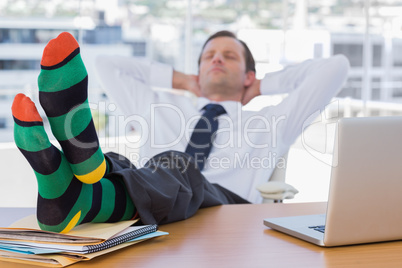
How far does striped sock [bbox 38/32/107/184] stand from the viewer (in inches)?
36.1

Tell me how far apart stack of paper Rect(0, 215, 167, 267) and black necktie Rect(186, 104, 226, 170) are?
126cm

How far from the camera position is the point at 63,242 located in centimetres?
92

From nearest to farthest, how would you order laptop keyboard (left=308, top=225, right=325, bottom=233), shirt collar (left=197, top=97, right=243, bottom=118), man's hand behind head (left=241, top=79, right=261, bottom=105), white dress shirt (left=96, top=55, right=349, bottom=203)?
laptop keyboard (left=308, top=225, right=325, bottom=233) → white dress shirt (left=96, top=55, right=349, bottom=203) → shirt collar (left=197, top=97, right=243, bottom=118) → man's hand behind head (left=241, top=79, right=261, bottom=105)

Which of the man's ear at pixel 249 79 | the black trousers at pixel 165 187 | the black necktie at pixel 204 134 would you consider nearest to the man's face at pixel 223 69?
the man's ear at pixel 249 79

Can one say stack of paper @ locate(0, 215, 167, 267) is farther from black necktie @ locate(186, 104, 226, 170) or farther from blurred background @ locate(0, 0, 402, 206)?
blurred background @ locate(0, 0, 402, 206)

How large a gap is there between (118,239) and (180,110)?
4.96ft

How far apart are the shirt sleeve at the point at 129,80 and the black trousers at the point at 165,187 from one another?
121cm

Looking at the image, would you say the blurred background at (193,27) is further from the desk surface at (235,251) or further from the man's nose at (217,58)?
the desk surface at (235,251)

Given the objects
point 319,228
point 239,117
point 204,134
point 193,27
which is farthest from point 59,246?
point 193,27

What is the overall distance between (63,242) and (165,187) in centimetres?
30

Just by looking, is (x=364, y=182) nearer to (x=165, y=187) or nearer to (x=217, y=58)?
(x=165, y=187)

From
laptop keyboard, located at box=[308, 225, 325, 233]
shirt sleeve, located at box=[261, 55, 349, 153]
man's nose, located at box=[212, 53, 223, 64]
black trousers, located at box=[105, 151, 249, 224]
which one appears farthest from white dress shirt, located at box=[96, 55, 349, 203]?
laptop keyboard, located at box=[308, 225, 325, 233]

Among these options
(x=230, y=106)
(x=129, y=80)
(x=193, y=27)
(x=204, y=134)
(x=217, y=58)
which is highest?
(x=193, y=27)

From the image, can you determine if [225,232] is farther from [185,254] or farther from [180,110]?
[180,110]
